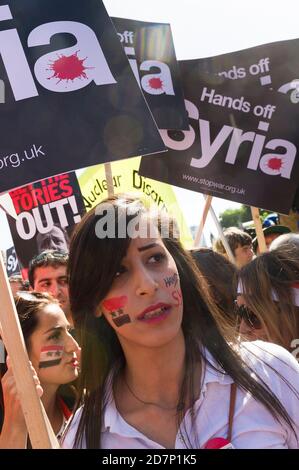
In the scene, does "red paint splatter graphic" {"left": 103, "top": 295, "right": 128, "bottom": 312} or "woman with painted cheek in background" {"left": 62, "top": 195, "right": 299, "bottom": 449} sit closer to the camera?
"woman with painted cheek in background" {"left": 62, "top": 195, "right": 299, "bottom": 449}

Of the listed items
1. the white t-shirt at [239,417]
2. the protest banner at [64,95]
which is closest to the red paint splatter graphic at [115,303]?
the white t-shirt at [239,417]

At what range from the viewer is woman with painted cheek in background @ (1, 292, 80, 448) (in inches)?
103

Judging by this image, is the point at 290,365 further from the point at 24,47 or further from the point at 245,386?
the point at 24,47

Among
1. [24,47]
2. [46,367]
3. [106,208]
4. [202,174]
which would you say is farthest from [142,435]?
[202,174]

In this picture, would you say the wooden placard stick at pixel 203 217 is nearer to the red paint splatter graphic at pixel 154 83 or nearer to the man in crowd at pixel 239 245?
the man in crowd at pixel 239 245

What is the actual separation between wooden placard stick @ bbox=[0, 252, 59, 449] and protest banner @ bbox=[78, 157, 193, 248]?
3.89m

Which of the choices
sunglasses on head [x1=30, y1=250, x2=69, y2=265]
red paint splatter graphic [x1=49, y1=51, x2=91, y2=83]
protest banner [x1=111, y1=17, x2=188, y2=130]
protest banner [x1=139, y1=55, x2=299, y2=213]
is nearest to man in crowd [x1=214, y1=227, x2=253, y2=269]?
protest banner [x1=139, y1=55, x2=299, y2=213]

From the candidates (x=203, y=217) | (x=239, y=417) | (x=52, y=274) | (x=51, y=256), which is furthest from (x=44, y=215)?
(x=239, y=417)

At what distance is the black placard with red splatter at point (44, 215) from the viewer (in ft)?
16.7

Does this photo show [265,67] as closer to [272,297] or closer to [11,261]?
[272,297]

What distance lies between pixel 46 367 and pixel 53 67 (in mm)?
1229

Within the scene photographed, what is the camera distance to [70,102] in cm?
240

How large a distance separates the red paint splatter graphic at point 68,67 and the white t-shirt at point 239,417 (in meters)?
1.28

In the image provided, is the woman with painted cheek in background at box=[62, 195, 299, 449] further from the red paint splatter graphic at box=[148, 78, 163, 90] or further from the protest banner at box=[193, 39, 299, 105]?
the protest banner at box=[193, 39, 299, 105]
